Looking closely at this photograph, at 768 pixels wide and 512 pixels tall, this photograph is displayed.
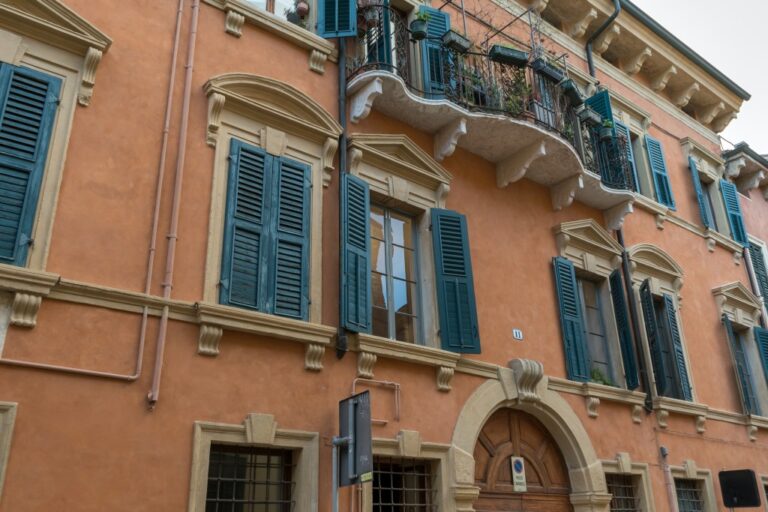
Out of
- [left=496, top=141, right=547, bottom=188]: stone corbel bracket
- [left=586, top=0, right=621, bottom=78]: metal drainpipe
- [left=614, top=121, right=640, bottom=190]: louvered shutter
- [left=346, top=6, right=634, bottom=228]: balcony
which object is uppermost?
[left=586, top=0, right=621, bottom=78]: metal drainpipe

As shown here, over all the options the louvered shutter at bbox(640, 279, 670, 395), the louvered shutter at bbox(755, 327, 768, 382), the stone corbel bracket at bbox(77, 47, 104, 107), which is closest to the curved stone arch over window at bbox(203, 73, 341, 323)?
the stone corbel bracket at bbox(77, 47, 104, 107)

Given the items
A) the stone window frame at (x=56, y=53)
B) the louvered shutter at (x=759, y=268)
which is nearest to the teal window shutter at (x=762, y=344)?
the louvered shutter at (x=759, y=268)

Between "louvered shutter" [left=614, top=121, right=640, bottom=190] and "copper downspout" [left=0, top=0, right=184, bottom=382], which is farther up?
"louvered shutter" [left=614, top=121, right=640, bottom=190]

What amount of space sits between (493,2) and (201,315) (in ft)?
26.5

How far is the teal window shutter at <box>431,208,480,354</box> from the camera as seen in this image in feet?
27.3

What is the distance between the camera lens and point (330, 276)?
300 inches

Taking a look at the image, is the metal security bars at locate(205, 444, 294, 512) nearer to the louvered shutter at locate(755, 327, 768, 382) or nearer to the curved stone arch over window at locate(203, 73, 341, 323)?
the curved stone arch over window at locate(203, 73, 341, 323)

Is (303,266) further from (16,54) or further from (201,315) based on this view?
(16,54)

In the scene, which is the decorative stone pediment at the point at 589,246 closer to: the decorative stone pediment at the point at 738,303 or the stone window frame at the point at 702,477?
the stone window frame at the point at 702,477

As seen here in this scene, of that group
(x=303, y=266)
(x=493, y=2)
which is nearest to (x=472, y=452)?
(x=303, y=266)

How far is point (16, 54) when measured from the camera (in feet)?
20.8

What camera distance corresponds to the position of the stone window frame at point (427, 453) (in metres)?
7.25

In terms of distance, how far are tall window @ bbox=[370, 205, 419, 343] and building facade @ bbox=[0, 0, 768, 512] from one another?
36 millimetres

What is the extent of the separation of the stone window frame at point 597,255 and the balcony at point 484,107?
47 centimetres
